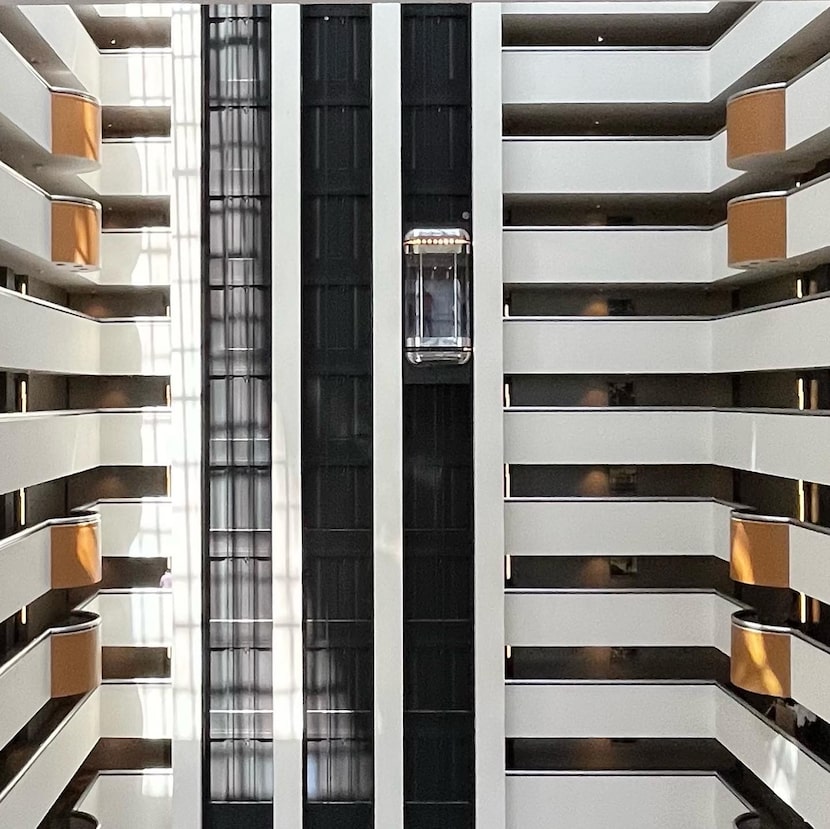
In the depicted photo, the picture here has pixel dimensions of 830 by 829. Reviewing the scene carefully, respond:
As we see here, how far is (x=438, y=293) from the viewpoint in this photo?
21.1 ft

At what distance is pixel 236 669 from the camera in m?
6.52

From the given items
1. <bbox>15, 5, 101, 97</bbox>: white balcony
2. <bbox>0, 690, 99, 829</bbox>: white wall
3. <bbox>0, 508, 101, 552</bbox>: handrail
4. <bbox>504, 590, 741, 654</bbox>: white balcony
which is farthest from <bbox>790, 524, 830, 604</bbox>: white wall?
<bbox>15, 5, 101, 97</bbox>: white balcony

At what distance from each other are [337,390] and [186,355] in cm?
99

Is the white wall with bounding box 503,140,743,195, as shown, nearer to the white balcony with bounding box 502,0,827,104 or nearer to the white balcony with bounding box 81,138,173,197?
the white balcony with bounding box 502,0,827,104

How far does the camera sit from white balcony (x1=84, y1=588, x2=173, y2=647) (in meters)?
6.72

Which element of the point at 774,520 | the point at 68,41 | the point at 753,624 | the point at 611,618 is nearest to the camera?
the point at 774,520

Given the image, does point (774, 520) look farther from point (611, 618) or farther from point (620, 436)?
point (611, 618)

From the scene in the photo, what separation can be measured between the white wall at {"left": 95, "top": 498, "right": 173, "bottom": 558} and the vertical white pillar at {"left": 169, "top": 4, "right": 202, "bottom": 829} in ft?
1.00

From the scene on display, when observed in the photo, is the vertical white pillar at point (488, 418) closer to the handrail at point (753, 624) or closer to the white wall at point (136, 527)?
the handrail at point (753, 624)

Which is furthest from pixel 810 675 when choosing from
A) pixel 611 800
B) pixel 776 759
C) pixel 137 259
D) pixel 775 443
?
pixel 137 259

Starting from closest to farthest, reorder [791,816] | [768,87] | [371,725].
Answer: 1. [768,87]
2. [791,816]
3. [371,725]

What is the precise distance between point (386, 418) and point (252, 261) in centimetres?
133

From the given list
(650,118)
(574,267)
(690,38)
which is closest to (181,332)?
(574,267)

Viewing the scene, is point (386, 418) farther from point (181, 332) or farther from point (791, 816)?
point (791, 816)
